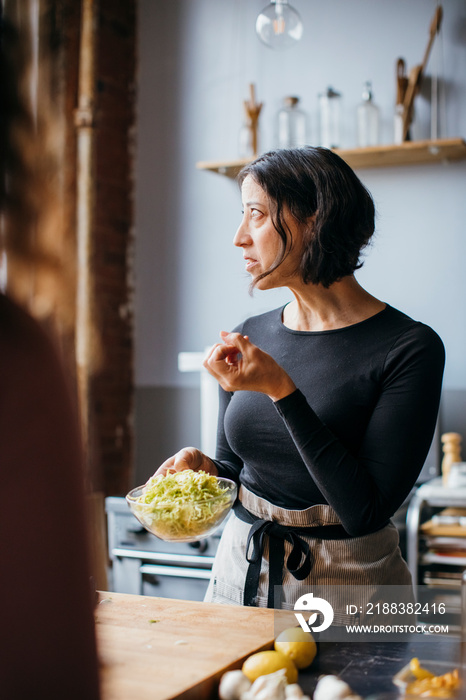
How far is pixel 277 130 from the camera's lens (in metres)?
3.23

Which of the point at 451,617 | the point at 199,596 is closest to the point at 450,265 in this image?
the point at 451,617

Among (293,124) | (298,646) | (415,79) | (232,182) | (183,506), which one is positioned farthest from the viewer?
(232,182)

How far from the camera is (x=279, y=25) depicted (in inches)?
101

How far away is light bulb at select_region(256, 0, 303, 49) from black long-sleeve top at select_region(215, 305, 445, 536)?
1.48 metres

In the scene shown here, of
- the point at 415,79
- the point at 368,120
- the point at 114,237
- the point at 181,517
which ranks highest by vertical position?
the point at 415,79

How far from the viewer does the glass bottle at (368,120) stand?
9.78 ft

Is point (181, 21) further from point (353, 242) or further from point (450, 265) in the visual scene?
point (353, 242)

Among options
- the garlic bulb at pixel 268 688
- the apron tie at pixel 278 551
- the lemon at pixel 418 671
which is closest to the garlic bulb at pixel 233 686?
the garlic bulb at pixel 268 688

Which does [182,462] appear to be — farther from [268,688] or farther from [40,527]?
[40,527]

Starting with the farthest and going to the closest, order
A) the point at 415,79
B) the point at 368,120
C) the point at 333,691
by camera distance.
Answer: the point at 368,120, the point at 415,79, the point at 333,691

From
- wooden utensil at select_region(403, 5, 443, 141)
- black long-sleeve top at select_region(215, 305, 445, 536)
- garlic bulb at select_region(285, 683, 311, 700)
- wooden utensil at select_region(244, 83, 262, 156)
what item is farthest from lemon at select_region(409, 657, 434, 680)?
wooden utensil at select_region(244, 83, 262, 156)

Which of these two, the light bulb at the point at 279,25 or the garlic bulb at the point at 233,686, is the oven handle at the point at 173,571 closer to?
the garlic bulb at the point at 233,686

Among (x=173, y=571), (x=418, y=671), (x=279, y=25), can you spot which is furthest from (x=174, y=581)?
(x=279, y=25)

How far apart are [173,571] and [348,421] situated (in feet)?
4.03
